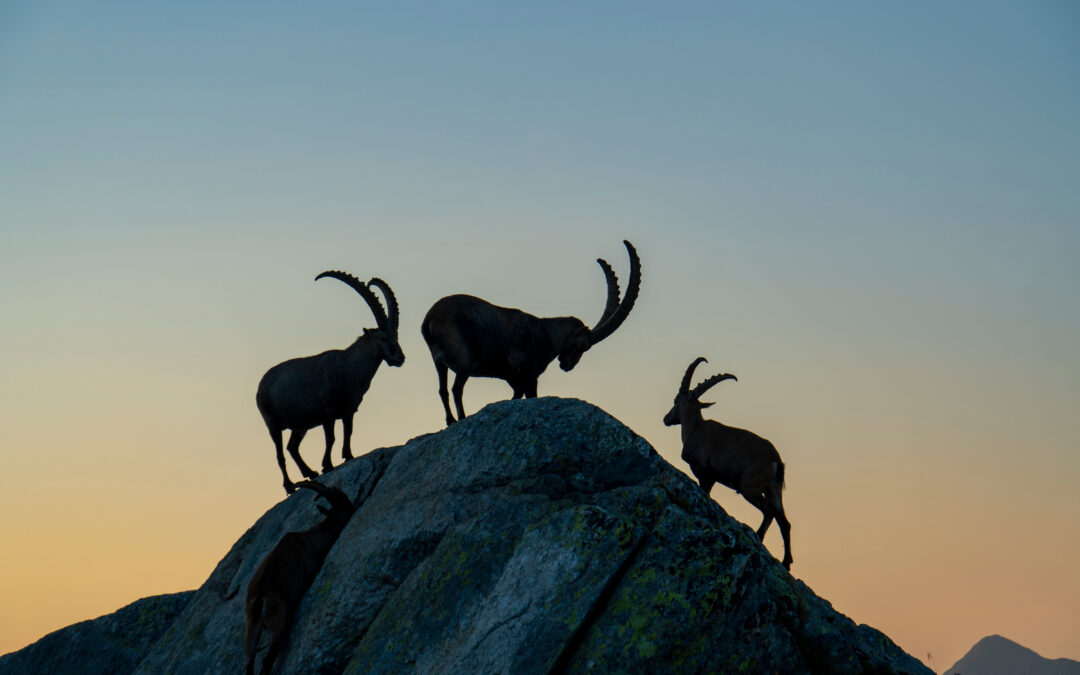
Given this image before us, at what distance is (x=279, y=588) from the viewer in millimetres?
13164

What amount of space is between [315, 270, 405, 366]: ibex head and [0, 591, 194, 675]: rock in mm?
5981

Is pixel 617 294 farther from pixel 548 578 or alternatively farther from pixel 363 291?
pixel 548 578

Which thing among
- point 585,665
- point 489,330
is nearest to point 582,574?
point 585,665

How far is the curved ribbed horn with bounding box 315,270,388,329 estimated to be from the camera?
59.7 ft

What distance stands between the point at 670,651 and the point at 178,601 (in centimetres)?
1219

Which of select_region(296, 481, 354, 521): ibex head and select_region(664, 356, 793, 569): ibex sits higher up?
select_region(664, 356, 793, 569): ibex

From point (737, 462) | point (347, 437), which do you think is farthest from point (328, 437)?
point (737, 462)

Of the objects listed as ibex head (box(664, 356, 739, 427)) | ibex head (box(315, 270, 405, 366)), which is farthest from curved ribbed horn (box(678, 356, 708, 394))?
ibex head (box(315, 270, 405, 366))

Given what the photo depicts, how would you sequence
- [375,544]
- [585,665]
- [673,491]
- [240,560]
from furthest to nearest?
[240,560]
[375,544]
[673,491]
[585,665]

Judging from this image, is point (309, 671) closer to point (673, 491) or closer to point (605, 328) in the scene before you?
point (673, 491)

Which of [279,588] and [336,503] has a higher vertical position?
[336,503]

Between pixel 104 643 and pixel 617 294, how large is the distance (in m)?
10.8

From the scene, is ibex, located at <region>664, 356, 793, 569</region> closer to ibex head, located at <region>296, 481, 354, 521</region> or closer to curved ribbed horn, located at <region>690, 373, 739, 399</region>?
curved ribbed horn, located at <region>690, 373, 739, 399</region>

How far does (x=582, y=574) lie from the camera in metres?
10.6
